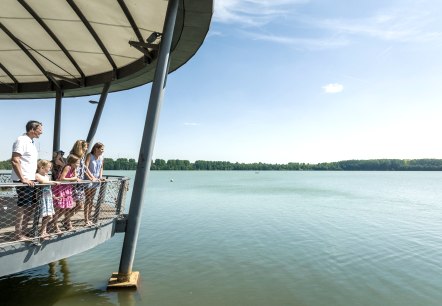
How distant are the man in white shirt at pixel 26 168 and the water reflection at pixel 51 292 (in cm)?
334

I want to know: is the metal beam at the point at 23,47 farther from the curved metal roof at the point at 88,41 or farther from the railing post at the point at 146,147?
the railing post at the point at 146,147

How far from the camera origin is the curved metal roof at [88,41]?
7586mm

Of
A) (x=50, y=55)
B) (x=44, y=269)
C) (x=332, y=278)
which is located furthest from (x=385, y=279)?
(x=50, y=55)

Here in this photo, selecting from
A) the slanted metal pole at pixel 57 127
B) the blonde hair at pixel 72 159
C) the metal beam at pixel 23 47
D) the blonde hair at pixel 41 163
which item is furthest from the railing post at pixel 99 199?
the slanted metal pole at pixel 57 127

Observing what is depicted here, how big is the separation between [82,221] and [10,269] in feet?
7.33

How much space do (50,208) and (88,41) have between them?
5.51 m

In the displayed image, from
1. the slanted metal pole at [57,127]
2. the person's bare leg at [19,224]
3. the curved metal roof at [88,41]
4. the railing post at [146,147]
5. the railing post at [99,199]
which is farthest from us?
the slanted metal pole at [57,127]

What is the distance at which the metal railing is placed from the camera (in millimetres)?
5281

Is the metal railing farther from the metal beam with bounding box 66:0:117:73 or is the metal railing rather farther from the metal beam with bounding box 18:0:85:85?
the metal beam with bounding box 18:0:85:85

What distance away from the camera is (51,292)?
27.7ft

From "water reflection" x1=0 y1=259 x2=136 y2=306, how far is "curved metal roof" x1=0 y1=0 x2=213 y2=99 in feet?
20.2

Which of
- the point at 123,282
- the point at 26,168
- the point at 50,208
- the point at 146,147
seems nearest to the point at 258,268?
the point at 123,282

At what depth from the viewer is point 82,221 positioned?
713cm

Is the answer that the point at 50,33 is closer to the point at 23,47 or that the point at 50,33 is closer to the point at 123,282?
the point at 23,47
